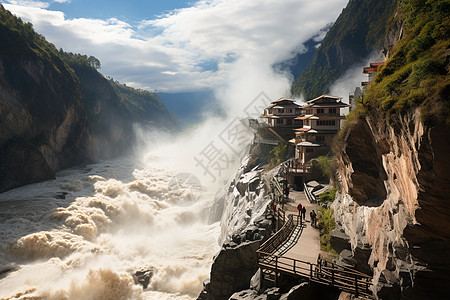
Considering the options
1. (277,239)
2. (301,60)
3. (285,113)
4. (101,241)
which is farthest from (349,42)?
(101,241)

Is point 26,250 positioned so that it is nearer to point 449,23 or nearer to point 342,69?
point 449,23

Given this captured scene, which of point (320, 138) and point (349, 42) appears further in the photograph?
point (349, 42)

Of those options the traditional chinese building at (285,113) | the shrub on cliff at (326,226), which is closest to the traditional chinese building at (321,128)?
the traditional chinese building at (285,113)

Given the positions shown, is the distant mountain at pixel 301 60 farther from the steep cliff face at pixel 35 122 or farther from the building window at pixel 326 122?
the building window at pixel 326 122

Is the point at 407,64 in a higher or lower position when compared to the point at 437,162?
higher

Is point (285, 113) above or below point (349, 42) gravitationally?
below

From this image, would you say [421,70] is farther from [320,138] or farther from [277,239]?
[320,138]

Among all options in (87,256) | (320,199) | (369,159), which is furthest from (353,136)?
(87,256)
